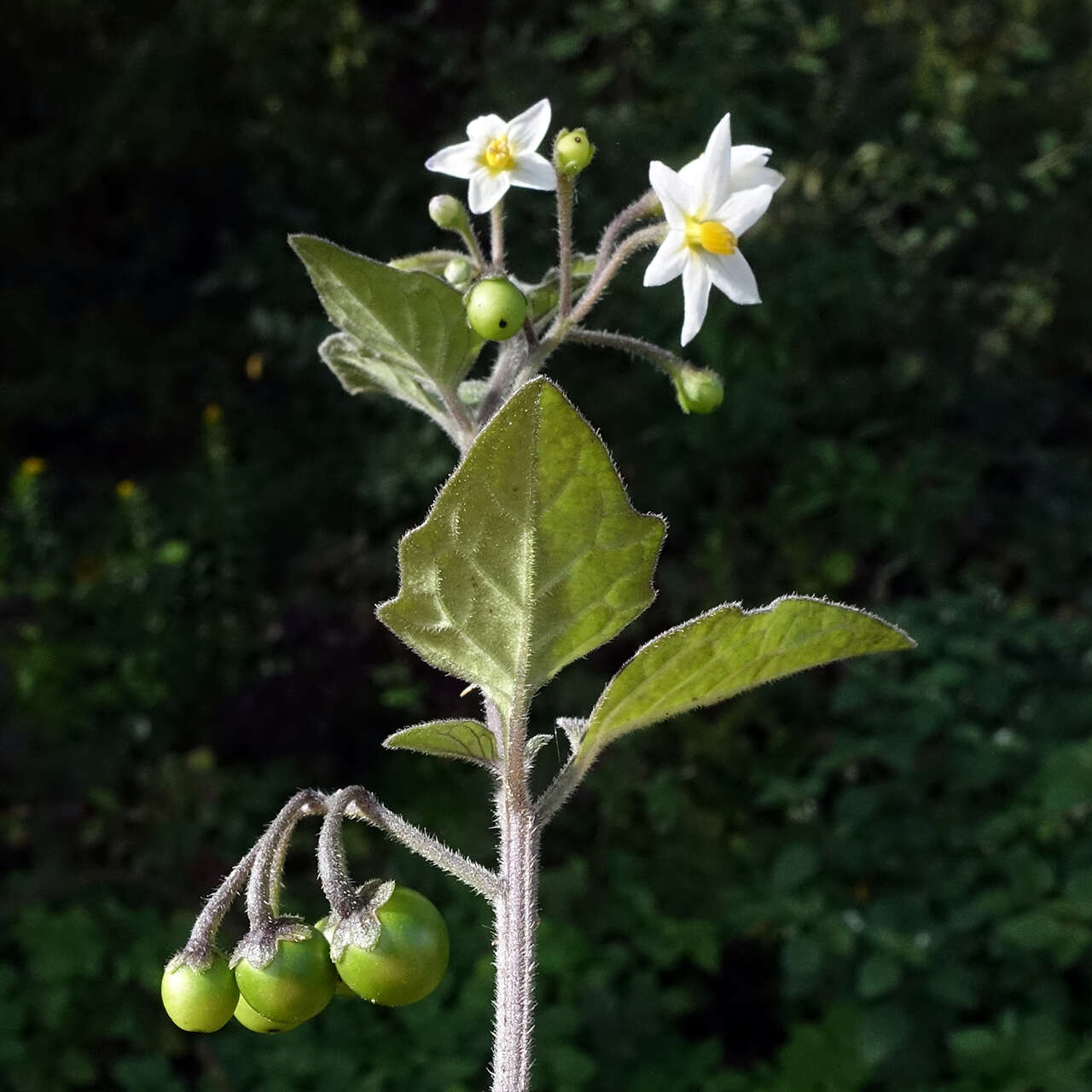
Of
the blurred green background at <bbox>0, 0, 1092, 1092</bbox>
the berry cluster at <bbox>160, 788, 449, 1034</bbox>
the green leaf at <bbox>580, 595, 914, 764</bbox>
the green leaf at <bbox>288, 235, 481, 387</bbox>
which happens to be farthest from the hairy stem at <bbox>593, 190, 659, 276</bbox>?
the blurred green background at <bbox>0, 0, 1092, 1092</bbox>

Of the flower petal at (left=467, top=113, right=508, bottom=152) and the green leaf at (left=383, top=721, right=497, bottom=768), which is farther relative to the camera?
the flower petal at (left=467, top=113, right=508, bottom=152)

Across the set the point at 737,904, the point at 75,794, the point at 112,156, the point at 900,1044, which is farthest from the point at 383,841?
the point at 112,156

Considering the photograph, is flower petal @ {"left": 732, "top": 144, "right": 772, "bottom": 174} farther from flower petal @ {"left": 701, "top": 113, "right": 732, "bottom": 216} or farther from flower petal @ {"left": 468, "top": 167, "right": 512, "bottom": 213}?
flower petal @ {"left": 468, "top": 167, "right": 512, "bottom": 213}

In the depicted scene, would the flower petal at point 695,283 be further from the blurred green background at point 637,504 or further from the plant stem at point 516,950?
the blurred green background at point 637,504

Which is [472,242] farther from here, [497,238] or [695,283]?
[695,283]

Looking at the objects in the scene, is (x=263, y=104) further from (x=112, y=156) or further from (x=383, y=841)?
(x=383, y=841)
